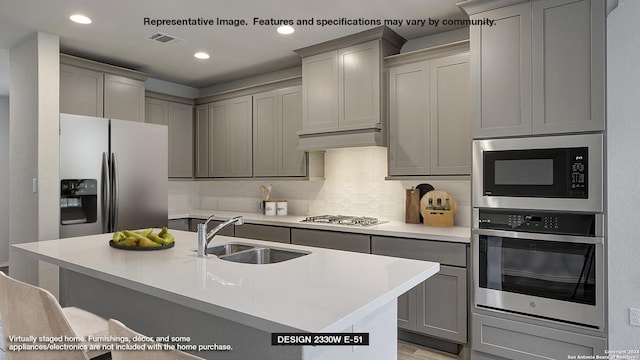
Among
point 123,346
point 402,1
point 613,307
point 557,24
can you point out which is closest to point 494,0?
point 557,24

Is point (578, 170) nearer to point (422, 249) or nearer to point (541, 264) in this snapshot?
point (541, 264)

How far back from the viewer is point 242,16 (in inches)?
115

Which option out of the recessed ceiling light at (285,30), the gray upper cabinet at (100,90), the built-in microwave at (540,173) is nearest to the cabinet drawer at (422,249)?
the built-in microwave at (540,173)

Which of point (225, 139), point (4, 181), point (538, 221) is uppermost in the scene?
point (225, 139)

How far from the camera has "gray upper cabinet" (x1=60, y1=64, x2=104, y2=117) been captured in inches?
139

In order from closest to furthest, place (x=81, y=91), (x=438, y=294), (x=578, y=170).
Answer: (x=578, y=170) → (x=438, y=294) → (x=81, y=91)

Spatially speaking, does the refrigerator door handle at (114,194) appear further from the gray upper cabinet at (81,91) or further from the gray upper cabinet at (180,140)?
the gray upper cabinet at (180,140)

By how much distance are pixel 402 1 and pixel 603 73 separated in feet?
4.37

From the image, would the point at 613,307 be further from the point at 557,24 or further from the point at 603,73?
the point at 557,24

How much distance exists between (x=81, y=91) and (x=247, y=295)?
11.0ft

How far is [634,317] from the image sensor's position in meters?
2.43

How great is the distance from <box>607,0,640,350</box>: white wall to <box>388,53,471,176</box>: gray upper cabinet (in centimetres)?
90

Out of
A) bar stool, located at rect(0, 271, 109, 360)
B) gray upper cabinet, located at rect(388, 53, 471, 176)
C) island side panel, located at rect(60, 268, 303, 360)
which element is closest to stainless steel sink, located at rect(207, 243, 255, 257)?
island side panel, located at rect(60, 268, 303, 360)

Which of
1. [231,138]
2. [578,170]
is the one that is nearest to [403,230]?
[578,170]
